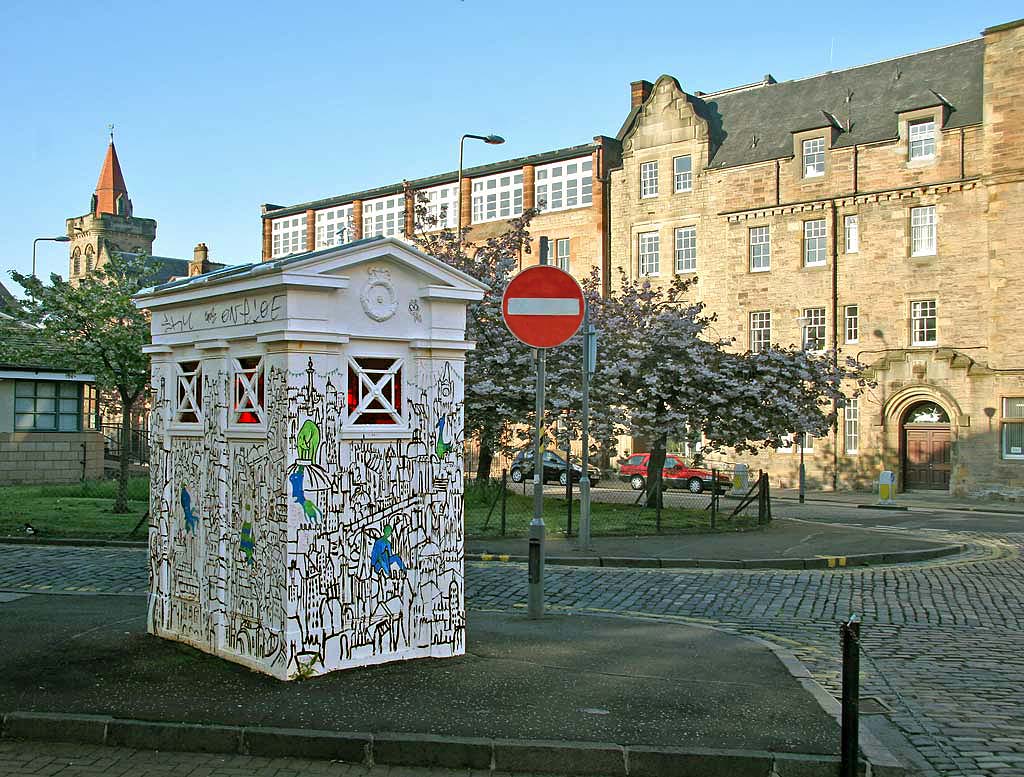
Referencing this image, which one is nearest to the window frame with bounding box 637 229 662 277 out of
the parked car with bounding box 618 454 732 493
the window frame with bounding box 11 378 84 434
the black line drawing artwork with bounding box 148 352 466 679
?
the parked car with bounding box 618 454 732 493

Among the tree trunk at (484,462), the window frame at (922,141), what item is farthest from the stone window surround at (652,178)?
the tree trunk at (484,462)

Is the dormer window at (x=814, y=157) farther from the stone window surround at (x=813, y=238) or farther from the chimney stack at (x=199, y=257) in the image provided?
the chimney stack at (x=199, y=257)

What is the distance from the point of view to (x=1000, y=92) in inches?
1433

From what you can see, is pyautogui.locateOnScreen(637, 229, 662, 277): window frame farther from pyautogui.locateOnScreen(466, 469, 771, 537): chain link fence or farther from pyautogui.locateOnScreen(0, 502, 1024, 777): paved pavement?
pyautogui.locateOnScreen(0, 502, 1024, 777): paved pavement

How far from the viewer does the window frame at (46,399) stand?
104 feet

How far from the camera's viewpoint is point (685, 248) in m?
46.4

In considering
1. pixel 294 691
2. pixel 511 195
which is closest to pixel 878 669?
pixel 294 691

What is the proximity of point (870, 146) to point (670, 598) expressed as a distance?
32.5 meters

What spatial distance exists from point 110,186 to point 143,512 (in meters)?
106

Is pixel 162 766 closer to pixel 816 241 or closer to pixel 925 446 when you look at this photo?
pixel 925 446

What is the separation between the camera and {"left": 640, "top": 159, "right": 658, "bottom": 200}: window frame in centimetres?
4769

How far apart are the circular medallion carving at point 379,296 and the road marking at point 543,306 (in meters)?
2.42

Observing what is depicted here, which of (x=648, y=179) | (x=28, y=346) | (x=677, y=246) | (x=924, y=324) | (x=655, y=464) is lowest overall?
(x=655, y=464)

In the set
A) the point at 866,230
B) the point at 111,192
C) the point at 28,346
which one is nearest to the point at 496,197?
the point at 866,230
